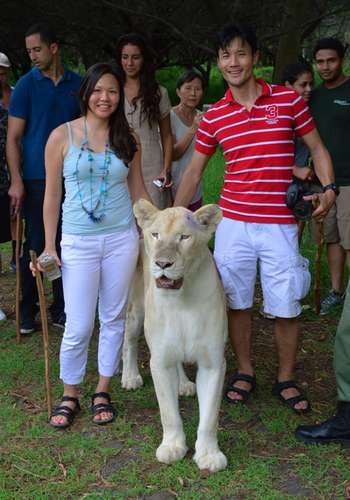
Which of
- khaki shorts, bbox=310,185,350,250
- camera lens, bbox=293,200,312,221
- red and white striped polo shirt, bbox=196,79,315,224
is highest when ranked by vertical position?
red and white striped polo shirt, bbox=196,79,315,224

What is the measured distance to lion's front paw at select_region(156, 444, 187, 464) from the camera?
3.43 m

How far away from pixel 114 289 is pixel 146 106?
1657 mm

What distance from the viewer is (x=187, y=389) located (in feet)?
14.1

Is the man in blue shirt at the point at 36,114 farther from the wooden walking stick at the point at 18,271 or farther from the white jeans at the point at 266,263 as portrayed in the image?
the white jeans at the point at 266,263

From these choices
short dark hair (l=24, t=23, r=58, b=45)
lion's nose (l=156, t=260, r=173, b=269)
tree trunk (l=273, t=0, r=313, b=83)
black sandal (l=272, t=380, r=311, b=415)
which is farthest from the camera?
tree trunk (l=273, t=0, r=313, b=83)

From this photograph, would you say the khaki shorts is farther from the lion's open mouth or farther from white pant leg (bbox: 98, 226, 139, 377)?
the lion's open mouth

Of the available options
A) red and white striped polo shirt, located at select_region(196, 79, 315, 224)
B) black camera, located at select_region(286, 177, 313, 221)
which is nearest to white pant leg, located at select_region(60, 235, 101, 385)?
red and white striped polo shirt, located at select_region(196, 79, 315, 224)

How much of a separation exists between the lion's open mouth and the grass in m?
1.02

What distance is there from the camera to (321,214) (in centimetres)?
370

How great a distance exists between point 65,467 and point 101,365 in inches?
27.6

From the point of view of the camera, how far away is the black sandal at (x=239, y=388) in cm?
415

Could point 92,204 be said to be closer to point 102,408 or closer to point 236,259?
point 236,259

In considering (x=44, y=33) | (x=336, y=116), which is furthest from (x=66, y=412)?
(x=336, y=116)

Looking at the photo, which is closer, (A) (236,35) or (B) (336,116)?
(A) (236,35)
